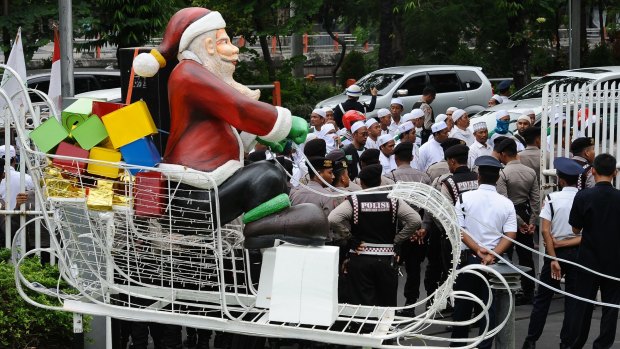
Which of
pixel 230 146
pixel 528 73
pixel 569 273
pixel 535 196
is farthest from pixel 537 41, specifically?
pixel 230 146

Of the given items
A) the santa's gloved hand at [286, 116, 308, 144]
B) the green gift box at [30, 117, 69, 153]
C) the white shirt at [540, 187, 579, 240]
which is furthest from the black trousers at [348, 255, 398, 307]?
the green gift box at [30, 117, 69, 153]

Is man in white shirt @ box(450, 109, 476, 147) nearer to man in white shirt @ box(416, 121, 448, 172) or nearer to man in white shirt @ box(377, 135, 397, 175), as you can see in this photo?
man in white shirt @ box(416, 121, 448, 172)

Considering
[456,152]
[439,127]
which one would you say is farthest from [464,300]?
[439,127]

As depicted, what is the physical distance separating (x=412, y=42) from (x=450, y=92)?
6.20 metres

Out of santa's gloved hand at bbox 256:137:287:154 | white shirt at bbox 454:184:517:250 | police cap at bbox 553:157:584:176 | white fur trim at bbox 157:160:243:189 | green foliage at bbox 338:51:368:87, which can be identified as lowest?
green foliage at bbox 338:51:368:87

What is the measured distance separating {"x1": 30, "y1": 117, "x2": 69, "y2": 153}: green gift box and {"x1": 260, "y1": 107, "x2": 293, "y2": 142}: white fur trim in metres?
1.18

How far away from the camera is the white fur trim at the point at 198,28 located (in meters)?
6.74

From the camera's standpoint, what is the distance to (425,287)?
11633 mm

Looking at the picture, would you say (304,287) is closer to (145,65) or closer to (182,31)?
(145,65)

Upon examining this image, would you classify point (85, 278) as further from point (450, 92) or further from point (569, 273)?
point (450, 92)

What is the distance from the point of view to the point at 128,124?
20.9ft

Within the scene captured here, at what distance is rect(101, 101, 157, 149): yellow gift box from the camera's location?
635 cm

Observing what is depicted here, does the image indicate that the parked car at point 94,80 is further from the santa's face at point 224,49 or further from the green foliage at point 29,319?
the santa's face at point 224,49

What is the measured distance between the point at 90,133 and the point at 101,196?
1.37ft
